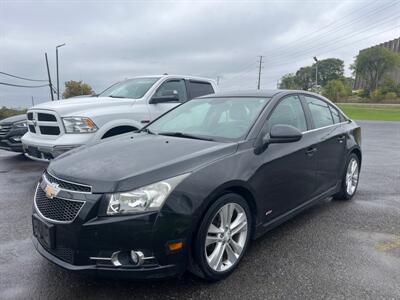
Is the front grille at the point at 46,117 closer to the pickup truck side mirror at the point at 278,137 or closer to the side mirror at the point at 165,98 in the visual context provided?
the side mirror at the point at 165,98

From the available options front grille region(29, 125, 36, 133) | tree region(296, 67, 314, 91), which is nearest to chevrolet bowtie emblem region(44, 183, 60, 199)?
front grille region(29, 125, 36, 133)

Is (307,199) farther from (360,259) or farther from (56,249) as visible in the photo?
(56,249)

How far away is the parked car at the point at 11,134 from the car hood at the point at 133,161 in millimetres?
5193

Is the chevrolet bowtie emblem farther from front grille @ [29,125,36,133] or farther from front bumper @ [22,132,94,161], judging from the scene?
front grille @ [29,125,36,133]

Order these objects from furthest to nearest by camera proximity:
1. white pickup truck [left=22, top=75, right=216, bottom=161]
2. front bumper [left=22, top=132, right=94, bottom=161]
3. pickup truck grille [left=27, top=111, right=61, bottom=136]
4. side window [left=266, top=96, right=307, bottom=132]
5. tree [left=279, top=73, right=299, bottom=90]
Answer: tree [left=279, top=73, right=299, bottom=90], pickup truck grille [left=27, top=111, right=61, bottom=136], white pickup truck [left=22, top=75, right=216, bottom=161], front bumper [left=22, top=132, right=94, bottom=161], side window [left=266, top=96, right=307, bottom=132]

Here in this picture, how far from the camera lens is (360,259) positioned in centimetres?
318

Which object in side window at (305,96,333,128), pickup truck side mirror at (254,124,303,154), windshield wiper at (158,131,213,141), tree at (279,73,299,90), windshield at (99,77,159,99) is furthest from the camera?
tree at (279,73,299,90)

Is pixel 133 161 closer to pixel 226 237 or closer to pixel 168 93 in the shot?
pixel 226 237

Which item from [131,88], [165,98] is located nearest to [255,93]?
[165,98]

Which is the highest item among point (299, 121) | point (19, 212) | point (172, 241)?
point (299, 121)

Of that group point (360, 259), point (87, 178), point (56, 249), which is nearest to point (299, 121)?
point (360, 259)

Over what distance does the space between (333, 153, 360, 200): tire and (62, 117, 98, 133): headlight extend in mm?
3928

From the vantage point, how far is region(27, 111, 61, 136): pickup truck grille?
544 cm

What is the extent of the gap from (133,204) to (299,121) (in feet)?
7.89
